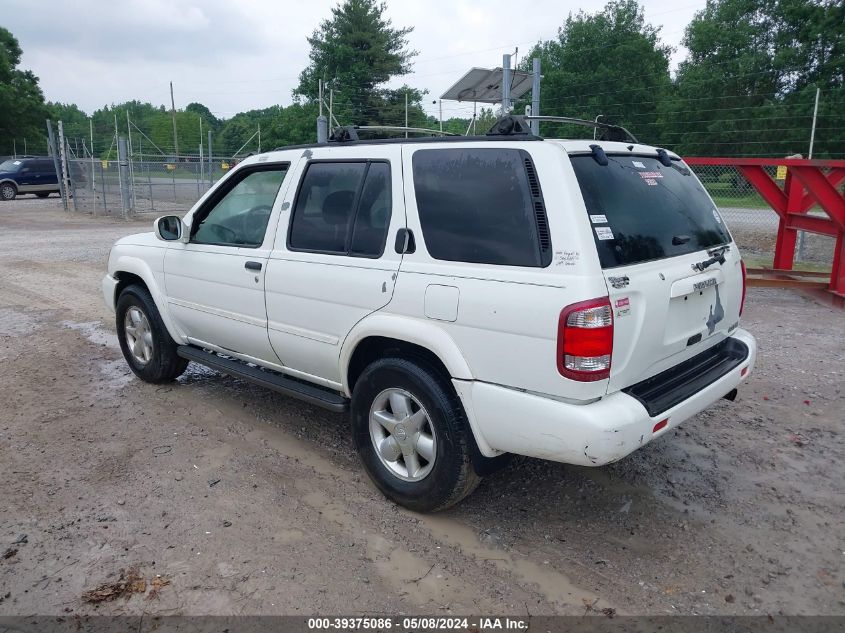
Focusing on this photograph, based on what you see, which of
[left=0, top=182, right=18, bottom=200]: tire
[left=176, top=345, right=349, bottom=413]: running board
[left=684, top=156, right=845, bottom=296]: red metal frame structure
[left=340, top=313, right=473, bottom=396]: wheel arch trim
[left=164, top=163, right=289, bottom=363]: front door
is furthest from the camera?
[left=0, top=182, right=18, bottom=200]: tire

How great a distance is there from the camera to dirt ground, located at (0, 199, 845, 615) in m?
3.00

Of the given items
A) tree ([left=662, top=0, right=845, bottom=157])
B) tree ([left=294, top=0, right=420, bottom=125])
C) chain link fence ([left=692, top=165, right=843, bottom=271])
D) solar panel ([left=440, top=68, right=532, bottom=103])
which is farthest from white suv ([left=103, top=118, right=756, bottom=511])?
tree ([left=294, top=0, right=420, bottom=125])

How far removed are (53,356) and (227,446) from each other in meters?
3.03

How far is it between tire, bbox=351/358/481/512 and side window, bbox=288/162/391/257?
687 mm

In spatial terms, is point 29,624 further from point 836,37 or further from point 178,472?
point 836,37

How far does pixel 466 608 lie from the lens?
9.56 feet

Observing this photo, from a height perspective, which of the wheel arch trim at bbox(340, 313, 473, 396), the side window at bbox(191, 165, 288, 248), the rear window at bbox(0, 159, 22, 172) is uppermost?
the rear window at bbox(0, 159, 22, 172)

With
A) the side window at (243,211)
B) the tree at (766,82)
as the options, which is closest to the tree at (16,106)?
the tree at (766,82)

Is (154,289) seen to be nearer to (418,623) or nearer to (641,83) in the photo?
(418,623)

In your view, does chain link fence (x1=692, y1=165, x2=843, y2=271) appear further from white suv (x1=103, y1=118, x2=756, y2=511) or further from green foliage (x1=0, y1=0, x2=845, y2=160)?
white suv (x1=103, y1=118, x2=756, y2=511)

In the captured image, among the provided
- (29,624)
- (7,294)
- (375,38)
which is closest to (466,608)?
(29,624)

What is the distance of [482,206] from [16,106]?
5707cm

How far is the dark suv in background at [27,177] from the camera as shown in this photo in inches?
1094

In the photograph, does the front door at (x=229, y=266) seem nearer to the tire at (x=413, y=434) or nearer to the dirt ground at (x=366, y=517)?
the dirt ground at (x=366, y=517)
